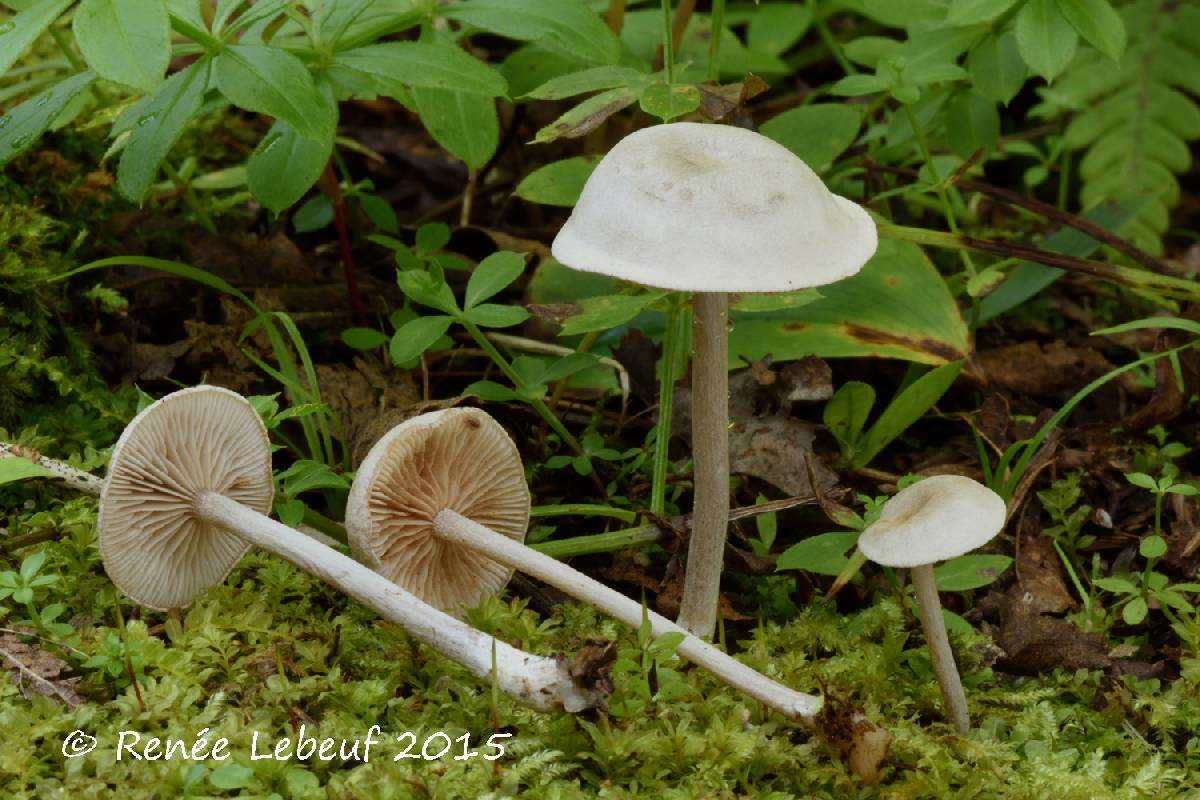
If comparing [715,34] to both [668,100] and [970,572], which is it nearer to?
[668,100]

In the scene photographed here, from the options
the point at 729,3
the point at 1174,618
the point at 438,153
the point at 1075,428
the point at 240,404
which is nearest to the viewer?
the point at 240,404

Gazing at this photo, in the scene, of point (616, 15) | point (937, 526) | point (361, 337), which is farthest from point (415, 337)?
point (616, 15)

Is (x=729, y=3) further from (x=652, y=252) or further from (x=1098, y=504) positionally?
(x=652, y=252)

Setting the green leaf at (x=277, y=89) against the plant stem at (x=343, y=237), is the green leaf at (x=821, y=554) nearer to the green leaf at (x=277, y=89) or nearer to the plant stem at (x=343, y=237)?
the green leaf at (x=277, y=89)

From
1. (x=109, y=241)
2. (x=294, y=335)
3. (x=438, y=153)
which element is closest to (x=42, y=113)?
(x=294, y=335)

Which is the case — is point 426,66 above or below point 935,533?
above

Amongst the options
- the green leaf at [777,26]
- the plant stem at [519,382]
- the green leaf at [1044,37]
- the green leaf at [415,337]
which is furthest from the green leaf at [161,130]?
the green leaf at [777,26]
